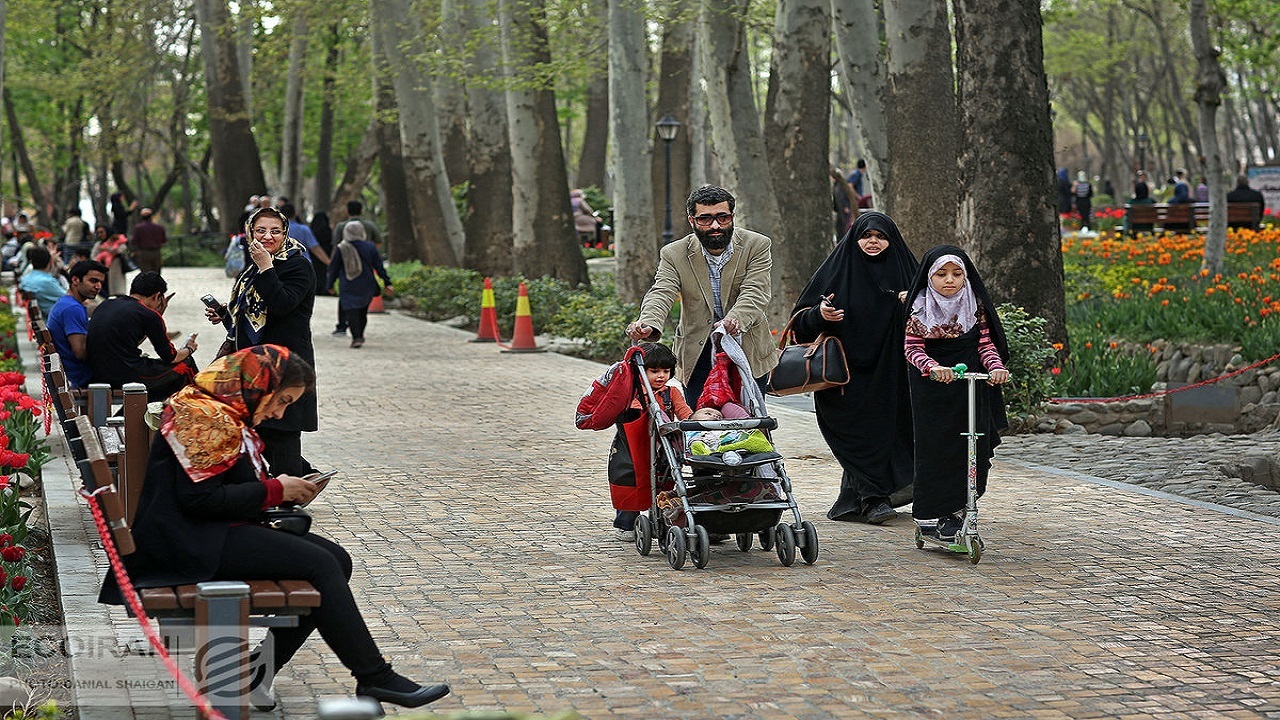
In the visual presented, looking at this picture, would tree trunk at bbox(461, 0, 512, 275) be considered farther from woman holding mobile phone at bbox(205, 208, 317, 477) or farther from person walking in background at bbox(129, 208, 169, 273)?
woman holding mobile phone at bbox(205, 208, 317, 477)

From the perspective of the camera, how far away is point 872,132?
1828cm

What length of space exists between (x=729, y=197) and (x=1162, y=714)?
402 cm

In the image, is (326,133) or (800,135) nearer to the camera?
(800,135)

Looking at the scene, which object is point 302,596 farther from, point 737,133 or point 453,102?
point 453,102

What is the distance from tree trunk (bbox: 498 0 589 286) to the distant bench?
483 inches

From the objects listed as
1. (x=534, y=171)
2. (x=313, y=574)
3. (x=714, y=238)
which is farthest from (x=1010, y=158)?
(x=534, y=171)

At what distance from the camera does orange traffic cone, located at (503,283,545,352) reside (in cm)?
2102

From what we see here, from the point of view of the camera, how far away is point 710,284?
364 inches

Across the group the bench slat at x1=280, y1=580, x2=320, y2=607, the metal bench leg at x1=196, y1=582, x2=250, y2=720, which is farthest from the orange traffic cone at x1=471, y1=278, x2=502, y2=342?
the metal bench leg at x1=196, y1=582, x2=250, y2=720

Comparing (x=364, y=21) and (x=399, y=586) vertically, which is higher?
(x=364, y=21)

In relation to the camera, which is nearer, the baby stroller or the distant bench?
the baby stroller

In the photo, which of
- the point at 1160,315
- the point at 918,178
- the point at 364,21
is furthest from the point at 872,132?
the point at 364,21

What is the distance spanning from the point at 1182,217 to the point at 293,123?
20633 mm

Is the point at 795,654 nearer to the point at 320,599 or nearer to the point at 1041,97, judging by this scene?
the point at 320,599
